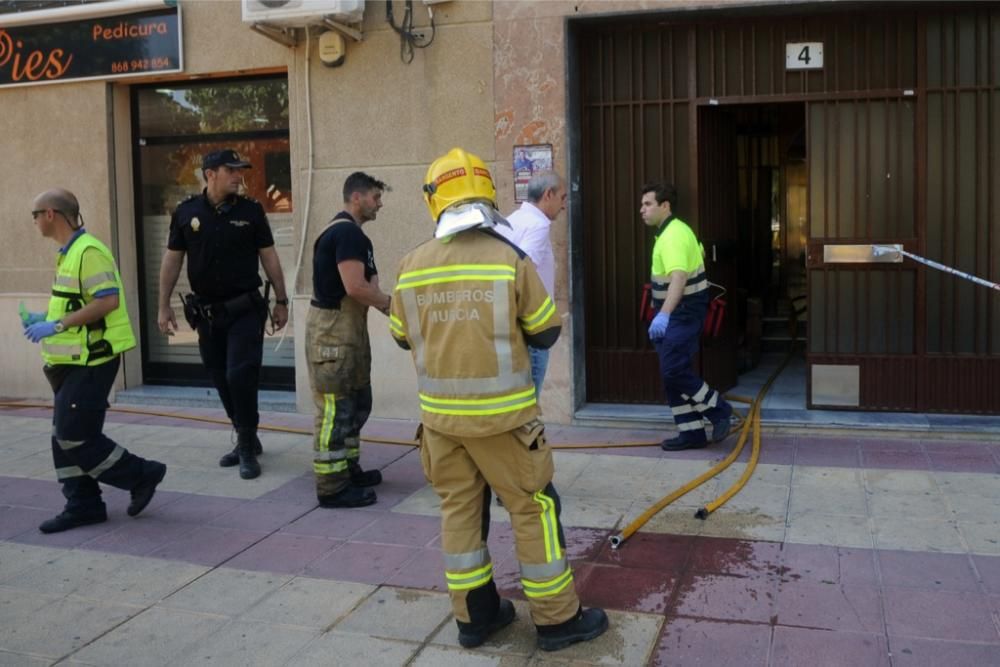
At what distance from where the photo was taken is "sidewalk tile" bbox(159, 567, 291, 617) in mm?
4539

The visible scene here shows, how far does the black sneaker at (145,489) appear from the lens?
579cm

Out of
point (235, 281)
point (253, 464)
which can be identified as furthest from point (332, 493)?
point (235, 281)

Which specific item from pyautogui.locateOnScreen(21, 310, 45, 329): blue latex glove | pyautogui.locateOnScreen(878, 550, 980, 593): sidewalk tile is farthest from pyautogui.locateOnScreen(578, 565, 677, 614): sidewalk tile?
pyautogui.locateOnScreen(21, 310, 45, 329): blue latex glove

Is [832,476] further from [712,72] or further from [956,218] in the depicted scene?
[712,72]

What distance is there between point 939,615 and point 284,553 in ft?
10.1

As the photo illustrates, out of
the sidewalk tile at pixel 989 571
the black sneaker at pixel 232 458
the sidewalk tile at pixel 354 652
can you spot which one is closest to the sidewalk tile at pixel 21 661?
the sidewalk tile at pixel 354 652

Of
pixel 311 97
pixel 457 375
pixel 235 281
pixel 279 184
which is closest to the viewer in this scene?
pixel 457 375

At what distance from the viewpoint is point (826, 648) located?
391cm

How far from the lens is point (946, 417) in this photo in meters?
7.42

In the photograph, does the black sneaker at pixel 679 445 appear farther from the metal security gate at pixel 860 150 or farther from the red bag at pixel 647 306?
the metal security gate at pixel 860 150

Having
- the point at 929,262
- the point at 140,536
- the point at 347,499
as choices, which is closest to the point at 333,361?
the point at 347,499

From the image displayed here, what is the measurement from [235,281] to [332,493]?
1.65m

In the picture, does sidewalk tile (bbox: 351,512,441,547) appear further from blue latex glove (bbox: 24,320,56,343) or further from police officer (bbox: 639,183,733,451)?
police officer (bbox: 639,183,733,451)

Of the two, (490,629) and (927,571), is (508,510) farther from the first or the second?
(927,571)
